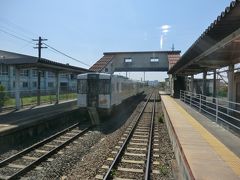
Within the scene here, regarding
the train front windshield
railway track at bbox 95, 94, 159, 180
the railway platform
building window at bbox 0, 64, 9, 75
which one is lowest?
railway track at bbox 95, 94, 159, 180

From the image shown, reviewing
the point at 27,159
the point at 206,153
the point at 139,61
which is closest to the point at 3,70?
the point at 139,61

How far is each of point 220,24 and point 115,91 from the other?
11.1 metres

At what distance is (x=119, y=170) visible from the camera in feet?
25.4

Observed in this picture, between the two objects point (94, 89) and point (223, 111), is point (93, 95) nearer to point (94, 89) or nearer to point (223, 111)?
point (94, 89)

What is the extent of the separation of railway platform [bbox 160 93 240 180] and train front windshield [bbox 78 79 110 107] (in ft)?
22.5

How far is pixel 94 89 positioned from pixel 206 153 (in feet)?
35.3

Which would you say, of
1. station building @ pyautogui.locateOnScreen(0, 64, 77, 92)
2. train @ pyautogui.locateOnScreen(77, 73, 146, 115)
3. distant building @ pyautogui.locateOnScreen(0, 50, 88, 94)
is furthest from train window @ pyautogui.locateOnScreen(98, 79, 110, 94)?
station building @ pyautogui.locateOnScreen(0, 64, 77, 92)

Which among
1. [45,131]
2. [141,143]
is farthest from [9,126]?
[141,143]

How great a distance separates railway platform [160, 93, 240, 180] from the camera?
5.30 meters

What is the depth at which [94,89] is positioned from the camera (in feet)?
54.6

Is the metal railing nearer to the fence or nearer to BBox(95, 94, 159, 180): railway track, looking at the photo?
BBox(95, 94, 159, 180): railway track

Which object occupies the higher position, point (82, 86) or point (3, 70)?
point (3, 70)

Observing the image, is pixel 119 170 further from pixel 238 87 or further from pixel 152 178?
pixel 238 87

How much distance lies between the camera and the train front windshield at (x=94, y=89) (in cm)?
1641
